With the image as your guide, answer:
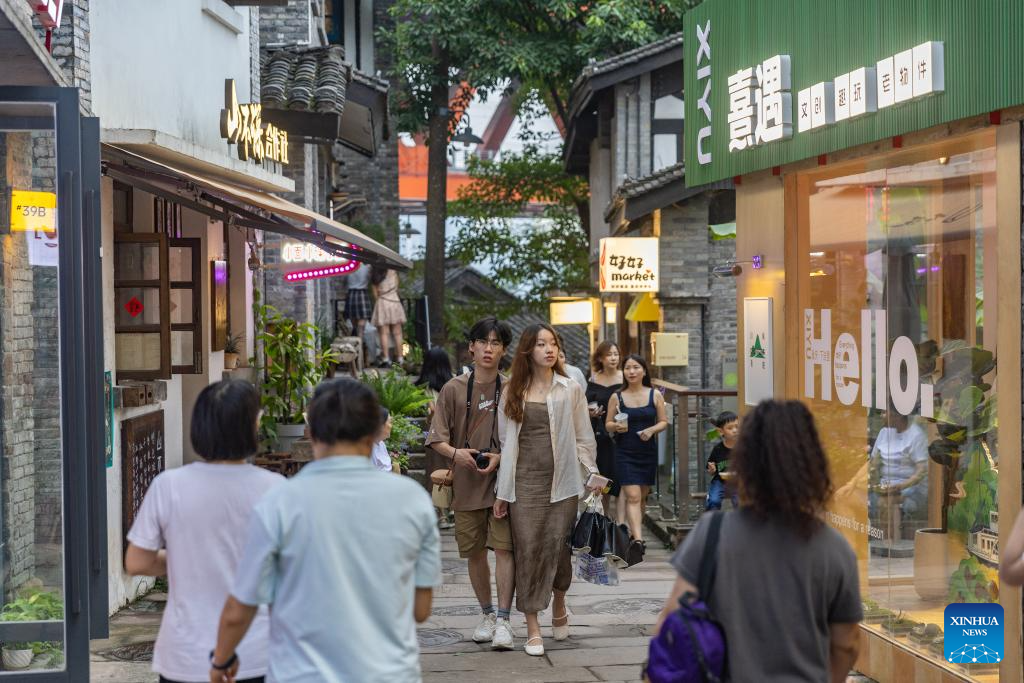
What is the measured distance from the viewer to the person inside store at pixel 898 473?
7145 millimetres

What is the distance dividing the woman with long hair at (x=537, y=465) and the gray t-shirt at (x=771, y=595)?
14.5 feet

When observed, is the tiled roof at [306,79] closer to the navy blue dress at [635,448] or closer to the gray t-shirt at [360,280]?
the navy blue dress at [635,448]

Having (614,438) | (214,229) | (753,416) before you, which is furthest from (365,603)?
(214,229)

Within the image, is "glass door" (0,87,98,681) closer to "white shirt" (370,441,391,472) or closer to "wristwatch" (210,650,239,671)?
"white shirt" (370,441,391,472)

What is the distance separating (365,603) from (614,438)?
8266 mm

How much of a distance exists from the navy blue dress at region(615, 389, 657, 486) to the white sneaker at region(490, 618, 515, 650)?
3796 millimetres

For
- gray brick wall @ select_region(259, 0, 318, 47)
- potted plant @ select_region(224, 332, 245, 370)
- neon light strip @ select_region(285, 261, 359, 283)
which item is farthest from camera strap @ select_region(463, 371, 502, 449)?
gray brick wall @ select_region(259, 0, 318, 47)

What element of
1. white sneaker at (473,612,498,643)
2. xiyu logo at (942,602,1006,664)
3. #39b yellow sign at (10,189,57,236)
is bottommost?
white sneaker at (473,612,498,643)

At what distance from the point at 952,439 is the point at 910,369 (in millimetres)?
512

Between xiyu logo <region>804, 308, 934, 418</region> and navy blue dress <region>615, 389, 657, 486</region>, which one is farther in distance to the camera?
navy blue dress <region>615, 389, 657, 486</region>

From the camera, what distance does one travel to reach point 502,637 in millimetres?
8242

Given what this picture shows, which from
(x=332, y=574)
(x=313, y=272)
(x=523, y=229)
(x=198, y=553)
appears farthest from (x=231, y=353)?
(x=523, y=229)

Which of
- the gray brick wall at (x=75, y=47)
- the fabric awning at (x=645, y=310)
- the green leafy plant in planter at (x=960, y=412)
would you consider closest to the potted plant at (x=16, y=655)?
the gray brick wall at (x=75, y=47)

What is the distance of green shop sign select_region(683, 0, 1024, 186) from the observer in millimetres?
5938
